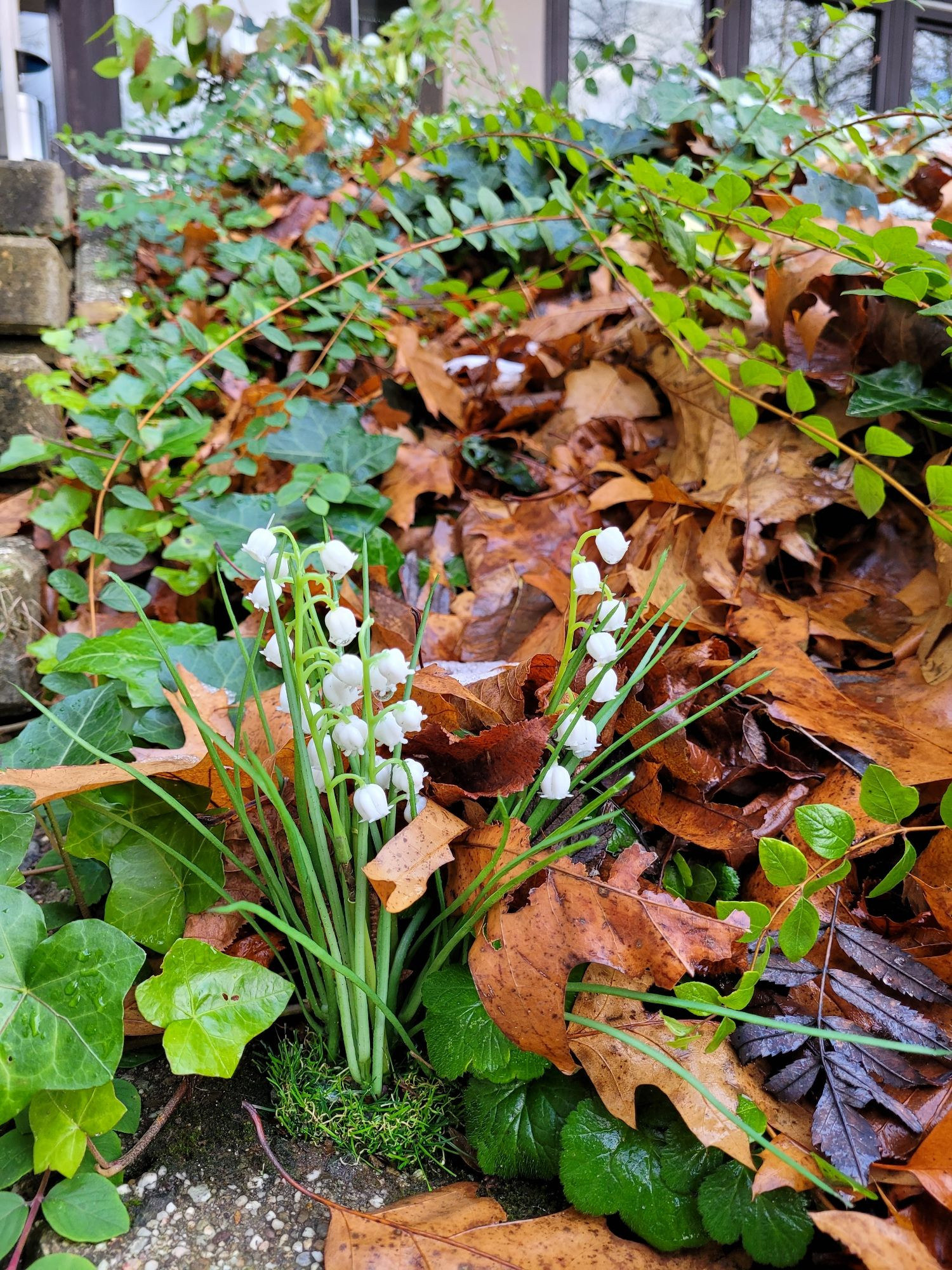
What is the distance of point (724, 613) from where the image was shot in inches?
53.5

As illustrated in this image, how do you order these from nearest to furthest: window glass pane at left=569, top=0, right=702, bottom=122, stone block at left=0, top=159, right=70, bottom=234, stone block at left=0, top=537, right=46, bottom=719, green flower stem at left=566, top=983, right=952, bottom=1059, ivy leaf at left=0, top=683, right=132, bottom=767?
green flower stem at left=566, top=983, right=952, bottom=1059, ivy leaf at left=0, top=683, right=132, bottom=767, stone block at left=0, top=537, right=46, bottom=719, stone block at left=0, top=159, right=70, bottom=234, window glass pane at left=569, top=0, right=702, bottom=122

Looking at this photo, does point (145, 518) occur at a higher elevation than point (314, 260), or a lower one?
lower

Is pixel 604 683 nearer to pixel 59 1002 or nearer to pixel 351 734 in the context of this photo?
pixel 351 734

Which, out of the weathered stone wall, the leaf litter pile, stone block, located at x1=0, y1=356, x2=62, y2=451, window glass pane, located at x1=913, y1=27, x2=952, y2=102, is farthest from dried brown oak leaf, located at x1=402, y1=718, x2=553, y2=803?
window glass pane, located at x1=913, y1=27, x2=952, y2=102

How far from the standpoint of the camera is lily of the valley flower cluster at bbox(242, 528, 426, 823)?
2.50ft

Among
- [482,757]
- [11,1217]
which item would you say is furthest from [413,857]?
[11,1217]

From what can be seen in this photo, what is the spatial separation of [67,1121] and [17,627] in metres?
1.05

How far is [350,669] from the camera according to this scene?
2.46 ft

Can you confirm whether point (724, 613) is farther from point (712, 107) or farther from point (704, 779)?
point (712, 107)

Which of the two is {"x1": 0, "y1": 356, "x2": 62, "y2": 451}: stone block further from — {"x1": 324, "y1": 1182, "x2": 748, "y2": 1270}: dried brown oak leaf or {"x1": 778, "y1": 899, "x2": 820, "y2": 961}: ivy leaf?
{"x1": 778, "y1": 899, "x2": 820, "y2": 961}: ivy leaf

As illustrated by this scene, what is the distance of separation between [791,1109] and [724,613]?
2.42 feet

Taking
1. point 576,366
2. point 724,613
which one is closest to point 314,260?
point 576,366

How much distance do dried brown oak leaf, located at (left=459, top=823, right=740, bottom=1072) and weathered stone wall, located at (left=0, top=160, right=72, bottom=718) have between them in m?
1.08

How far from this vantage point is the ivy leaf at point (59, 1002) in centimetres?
78
